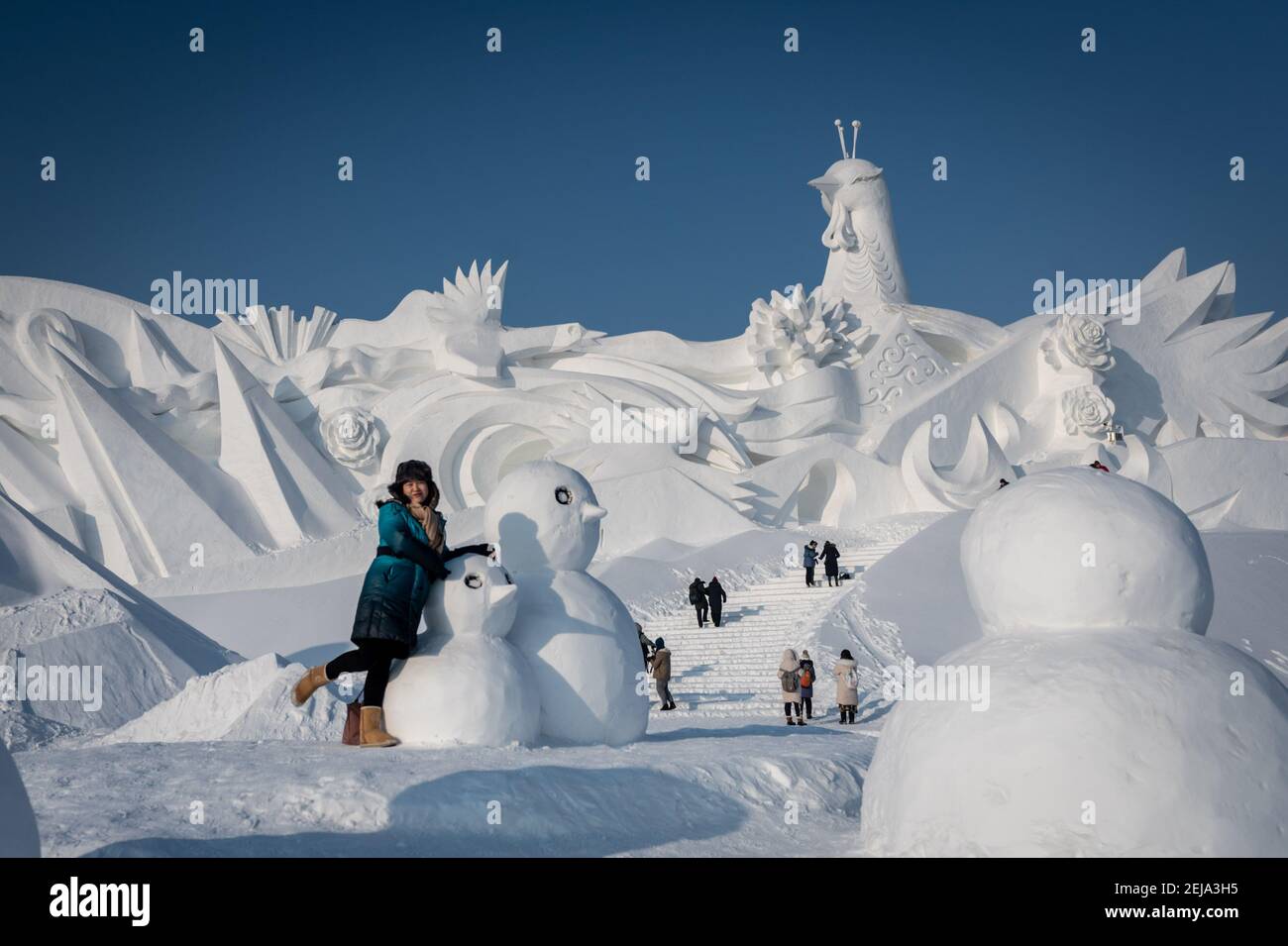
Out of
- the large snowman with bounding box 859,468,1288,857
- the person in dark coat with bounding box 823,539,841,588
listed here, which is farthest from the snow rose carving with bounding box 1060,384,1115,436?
the large snowman with bounding box 859,468,1288,857

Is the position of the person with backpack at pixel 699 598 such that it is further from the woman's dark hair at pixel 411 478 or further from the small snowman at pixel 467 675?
the woman's dark hair at pixel 411 478

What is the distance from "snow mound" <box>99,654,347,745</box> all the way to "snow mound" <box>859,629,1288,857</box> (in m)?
4.23

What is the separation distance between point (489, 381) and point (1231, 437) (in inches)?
552

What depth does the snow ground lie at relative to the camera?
4297 mm

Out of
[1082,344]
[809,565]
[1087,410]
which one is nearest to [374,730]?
[809,565]

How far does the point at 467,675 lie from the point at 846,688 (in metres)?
6.45

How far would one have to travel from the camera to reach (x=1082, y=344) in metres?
24.5

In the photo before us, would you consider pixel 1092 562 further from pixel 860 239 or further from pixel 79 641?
pixel 860 239

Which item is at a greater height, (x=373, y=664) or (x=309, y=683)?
(x=373, y=664)

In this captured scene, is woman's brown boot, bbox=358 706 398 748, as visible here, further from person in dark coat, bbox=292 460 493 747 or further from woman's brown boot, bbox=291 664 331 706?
woman's brown boot, bbox=291 664 331 706

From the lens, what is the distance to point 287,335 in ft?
78.7

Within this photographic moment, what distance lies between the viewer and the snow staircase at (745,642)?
1351 centimetres
